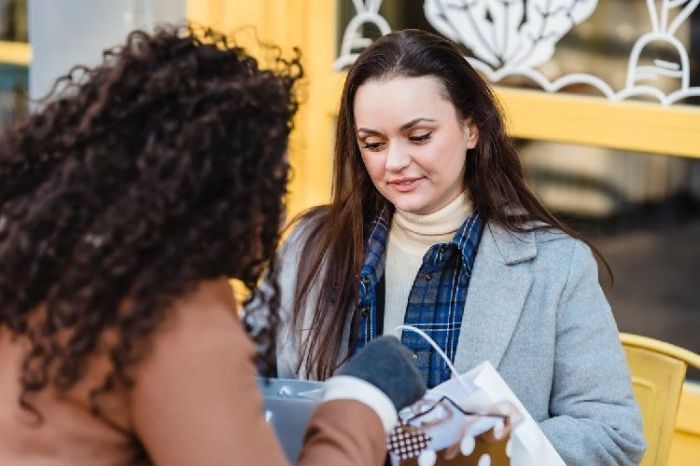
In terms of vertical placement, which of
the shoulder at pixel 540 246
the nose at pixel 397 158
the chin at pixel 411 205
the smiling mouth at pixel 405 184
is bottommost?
the shoulder at pixel 540 246

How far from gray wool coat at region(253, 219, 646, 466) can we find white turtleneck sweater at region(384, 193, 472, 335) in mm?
83

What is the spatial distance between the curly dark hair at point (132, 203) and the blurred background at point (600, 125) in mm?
1349

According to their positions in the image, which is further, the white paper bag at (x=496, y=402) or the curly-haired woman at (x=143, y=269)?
the white paper bag at (x=496, y=402)

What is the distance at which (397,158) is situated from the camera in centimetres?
224

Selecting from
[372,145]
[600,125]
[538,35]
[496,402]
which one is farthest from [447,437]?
[538,35]

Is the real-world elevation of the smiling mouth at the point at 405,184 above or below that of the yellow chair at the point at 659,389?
above

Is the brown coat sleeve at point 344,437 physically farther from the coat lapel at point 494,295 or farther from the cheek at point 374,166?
the cheek at point 374,166

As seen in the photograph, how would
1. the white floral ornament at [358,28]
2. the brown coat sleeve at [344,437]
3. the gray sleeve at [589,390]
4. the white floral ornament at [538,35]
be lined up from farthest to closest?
the white floral ornament at [358,28] < the white floral ornament at [538,35] < the gray sleeve at [589,390] < the brown coat sleeve at [344,437]

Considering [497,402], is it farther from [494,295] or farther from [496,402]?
[494,295]

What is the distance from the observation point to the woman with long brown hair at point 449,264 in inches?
86.9

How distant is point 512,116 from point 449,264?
97cm

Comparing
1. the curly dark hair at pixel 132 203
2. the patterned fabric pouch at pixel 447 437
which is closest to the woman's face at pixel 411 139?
the patterned fabric pouch at pixel 447 437

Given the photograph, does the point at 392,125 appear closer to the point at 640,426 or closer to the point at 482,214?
the point at 482,214

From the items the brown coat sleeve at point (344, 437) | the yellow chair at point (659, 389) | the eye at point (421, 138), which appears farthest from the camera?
the yellow chair at point (659, 389)
